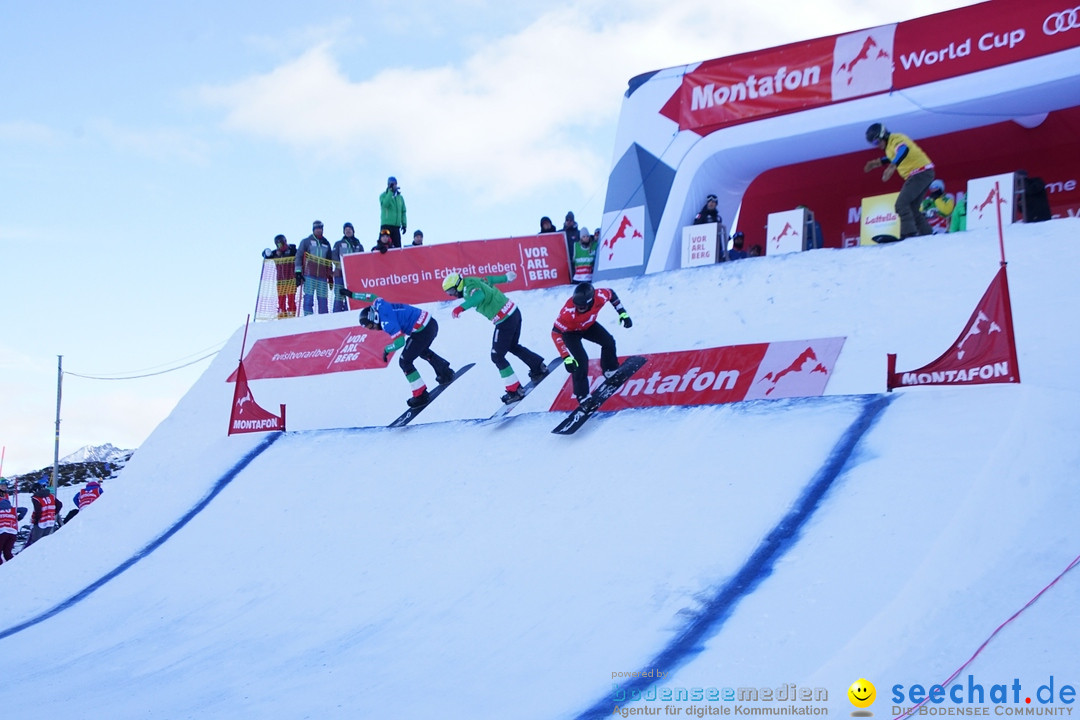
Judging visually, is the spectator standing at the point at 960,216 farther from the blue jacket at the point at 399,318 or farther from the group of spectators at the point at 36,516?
the group of spectators at the point at 36,516

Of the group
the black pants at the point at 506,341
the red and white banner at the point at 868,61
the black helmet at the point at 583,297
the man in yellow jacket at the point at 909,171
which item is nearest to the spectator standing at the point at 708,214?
the red and white banner at the point at 868,61

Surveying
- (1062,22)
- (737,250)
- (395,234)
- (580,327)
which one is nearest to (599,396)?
(580,327)

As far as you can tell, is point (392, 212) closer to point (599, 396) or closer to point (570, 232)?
point (570, 232)

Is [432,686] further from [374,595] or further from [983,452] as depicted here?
[983,452]

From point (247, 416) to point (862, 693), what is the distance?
32.1 ft

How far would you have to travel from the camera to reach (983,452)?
6262 millimetres

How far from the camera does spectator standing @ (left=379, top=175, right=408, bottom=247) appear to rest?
55.2 feet

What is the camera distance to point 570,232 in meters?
15.3

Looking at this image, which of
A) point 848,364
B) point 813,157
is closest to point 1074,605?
point 848,364

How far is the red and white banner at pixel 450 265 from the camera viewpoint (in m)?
15.3

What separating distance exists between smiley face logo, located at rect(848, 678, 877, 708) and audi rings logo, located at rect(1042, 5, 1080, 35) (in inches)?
373

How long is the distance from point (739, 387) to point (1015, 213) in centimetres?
422

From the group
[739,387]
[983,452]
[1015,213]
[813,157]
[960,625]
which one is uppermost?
[813,157]

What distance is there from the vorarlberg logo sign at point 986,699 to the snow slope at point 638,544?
0.11 ft
